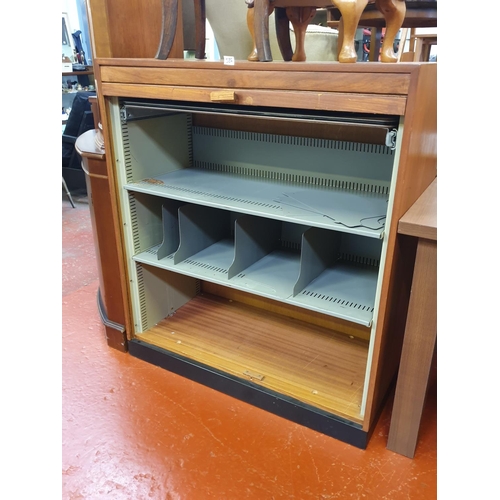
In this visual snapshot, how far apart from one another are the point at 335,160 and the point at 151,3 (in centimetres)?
93

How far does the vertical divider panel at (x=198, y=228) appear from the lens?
1.83 meters

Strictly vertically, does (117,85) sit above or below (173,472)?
above

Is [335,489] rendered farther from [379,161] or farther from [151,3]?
[151,3]

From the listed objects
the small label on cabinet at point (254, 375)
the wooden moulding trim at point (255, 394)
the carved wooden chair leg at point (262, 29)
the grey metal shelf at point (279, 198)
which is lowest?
the wooden moulding trim at point (255, 394)

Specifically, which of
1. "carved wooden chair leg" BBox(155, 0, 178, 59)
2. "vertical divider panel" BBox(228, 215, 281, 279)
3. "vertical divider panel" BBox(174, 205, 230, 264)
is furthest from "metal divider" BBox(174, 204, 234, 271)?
"carved wooden chair leg" BBox(155, 0, 178, 59)

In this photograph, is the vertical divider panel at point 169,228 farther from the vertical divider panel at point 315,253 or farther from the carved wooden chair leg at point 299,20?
the carved wooden chair leg at point 299,20

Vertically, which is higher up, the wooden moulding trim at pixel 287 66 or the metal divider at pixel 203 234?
the wooden moulding trim at pixel 287 66

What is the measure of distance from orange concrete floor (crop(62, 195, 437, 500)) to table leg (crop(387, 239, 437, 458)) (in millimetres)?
100

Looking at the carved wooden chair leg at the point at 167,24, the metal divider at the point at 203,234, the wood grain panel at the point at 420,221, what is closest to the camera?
the wood grain panel at the point at 420,221

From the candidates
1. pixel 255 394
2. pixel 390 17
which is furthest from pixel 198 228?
pixel 390 17

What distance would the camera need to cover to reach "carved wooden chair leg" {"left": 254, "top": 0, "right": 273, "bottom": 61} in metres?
1.34

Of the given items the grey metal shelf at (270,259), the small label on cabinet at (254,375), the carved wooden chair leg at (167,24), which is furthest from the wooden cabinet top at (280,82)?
the small label on cabinet at (254,375)

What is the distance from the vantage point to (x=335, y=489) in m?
1.39

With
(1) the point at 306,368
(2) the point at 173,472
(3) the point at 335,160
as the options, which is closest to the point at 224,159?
(3) the point at 335,160
